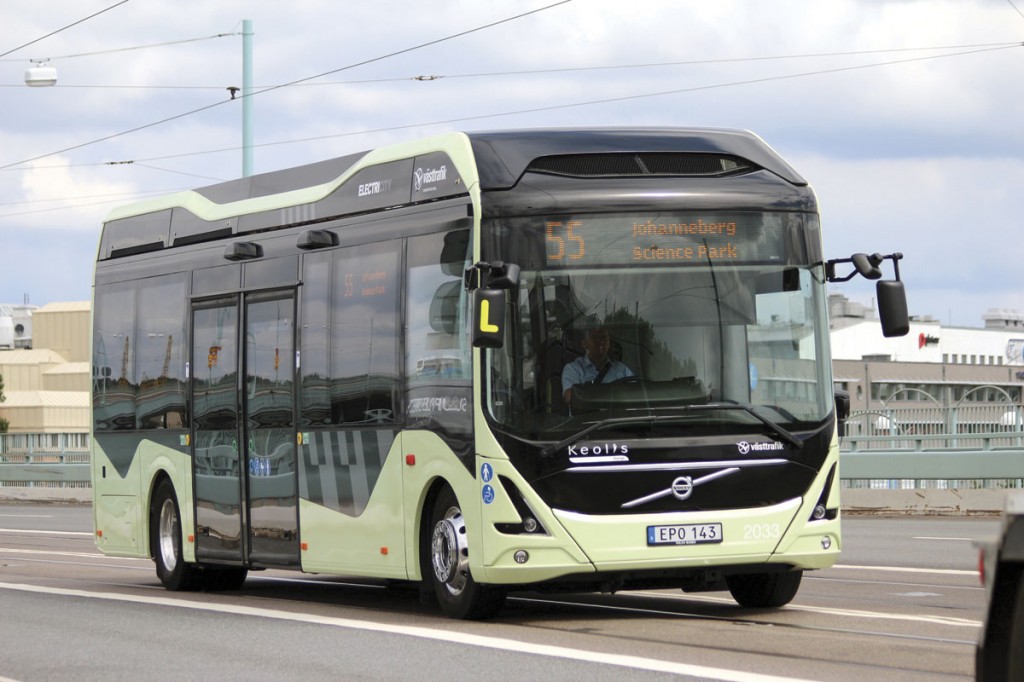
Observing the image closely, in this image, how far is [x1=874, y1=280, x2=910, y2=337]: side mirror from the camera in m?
11.7

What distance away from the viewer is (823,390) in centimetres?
1197

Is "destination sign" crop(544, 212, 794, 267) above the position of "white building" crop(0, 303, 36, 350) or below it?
below

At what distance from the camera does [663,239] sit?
1191 cm

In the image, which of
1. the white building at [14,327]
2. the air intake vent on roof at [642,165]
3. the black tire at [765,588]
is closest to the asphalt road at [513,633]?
the black tire at [765,588]

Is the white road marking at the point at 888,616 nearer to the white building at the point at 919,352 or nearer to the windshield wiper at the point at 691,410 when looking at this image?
the windshield wiper at the point at 691,410

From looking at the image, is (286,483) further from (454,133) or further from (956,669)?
(956,669)

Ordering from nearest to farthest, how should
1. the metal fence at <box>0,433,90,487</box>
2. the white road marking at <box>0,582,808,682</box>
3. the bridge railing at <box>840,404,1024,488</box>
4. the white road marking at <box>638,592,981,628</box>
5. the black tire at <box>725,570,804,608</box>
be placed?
1. the white road marking at <box>0,582,808,682</box>
2. the white road marking at <box>638,592,981,628</box>
3. the black tire at <box>725,570,804,608</box>
4. the bridge railing at <box>840,404,1024,488</box>
5. the metal fence at <box>0,433,90,487</box>

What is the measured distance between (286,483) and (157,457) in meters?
2.94

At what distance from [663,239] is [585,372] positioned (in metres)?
1.01

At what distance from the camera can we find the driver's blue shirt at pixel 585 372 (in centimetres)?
1170

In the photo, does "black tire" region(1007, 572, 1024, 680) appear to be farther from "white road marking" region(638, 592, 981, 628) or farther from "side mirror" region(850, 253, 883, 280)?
"side mirror" region(850, 253, 883, 280)

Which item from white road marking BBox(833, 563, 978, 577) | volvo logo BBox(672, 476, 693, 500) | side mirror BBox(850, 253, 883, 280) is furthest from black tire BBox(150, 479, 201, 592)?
side mirror BBox(850, 253, 883, 280)

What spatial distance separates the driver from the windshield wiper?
247mm

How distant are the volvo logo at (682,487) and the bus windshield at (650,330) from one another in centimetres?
36
